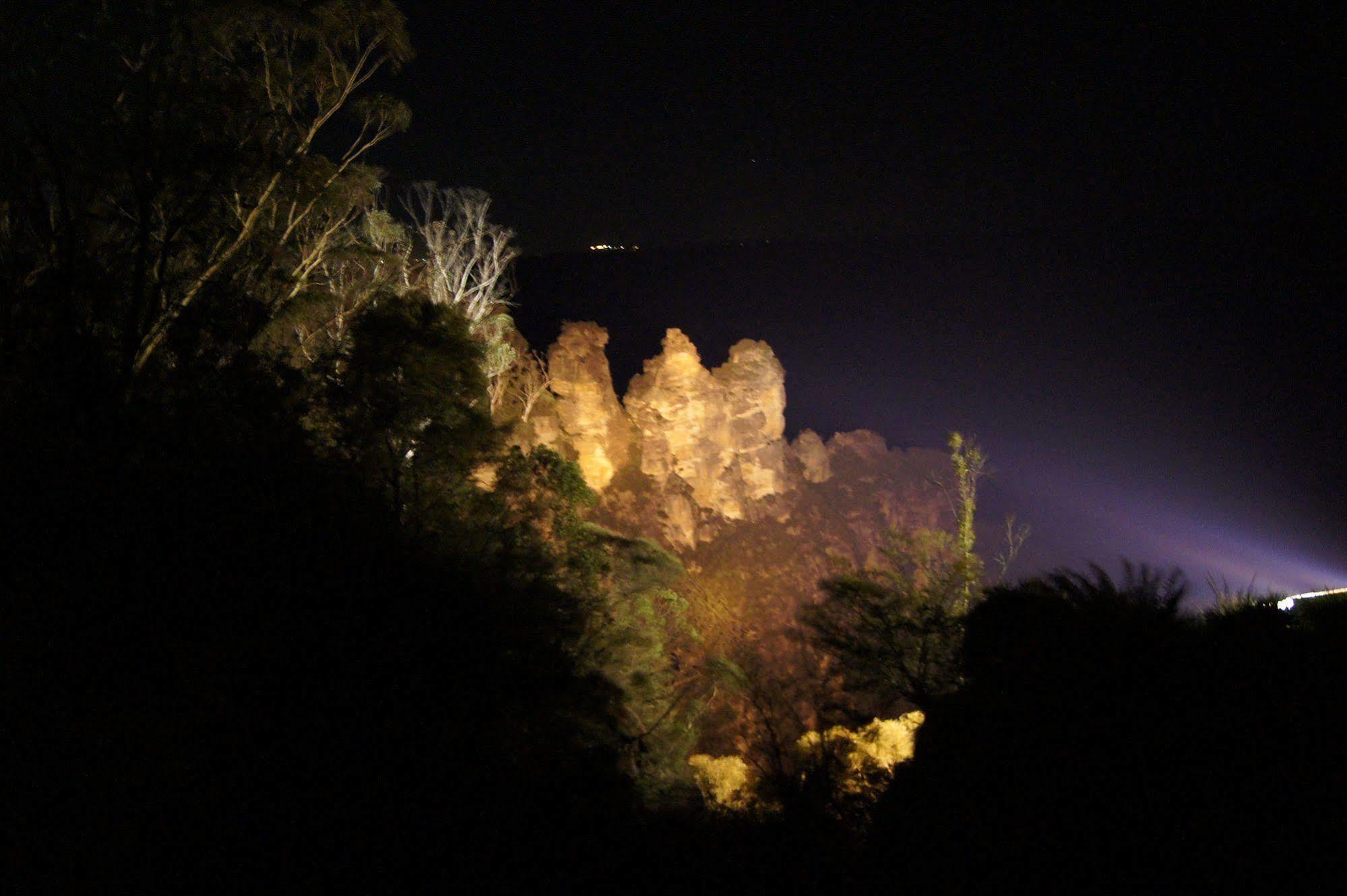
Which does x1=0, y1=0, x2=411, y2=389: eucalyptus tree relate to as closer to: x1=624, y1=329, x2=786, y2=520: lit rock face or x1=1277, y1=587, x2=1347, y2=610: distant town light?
x1=1277, y1=587, x2=1347, y2=610: distant town light

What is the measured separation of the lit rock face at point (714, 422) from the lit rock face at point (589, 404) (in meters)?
2.09

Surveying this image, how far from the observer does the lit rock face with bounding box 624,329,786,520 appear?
3912 cm

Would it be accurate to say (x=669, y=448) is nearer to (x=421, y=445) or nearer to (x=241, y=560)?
(x=421, y=445)

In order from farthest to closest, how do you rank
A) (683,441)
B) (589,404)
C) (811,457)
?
1. (811,457)
2. (683,441)
3. (589,404)

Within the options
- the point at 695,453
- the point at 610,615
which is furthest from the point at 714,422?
the point at 610,615

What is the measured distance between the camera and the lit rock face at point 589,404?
1371 inches

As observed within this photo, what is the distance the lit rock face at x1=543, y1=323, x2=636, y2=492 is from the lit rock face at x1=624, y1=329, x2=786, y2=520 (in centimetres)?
209

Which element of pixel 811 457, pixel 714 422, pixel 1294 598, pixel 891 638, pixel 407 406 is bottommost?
pixel 891 638

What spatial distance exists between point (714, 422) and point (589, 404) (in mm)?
9633

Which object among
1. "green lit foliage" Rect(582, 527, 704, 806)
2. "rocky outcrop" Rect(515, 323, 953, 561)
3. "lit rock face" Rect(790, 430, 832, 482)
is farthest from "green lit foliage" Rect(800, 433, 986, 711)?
"lit rock face" Rect(790, 430, 832, 482)

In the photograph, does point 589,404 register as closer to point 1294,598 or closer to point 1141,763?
point 1294,598

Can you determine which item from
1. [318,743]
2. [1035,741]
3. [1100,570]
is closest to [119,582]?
[318,743]

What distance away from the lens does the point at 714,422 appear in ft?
134

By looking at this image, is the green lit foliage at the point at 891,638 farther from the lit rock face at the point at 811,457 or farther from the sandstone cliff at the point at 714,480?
the lit rock face at the point at 811,457
